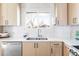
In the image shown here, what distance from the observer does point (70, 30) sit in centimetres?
515

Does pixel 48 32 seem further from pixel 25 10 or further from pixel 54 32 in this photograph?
pixel 25 10

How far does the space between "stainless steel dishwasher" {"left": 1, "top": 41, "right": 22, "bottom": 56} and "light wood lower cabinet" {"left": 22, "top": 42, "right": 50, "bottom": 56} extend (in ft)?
0.56

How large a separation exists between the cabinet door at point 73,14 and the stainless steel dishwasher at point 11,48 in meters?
1.67

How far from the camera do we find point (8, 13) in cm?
493

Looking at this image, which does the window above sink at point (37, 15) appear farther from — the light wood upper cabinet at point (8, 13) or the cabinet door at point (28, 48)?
the cabinet door at point (28, 48)

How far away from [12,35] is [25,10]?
35.8 inches

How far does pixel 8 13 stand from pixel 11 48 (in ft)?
3.52

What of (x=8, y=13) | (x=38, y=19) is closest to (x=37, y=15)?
(x=38, y=19)

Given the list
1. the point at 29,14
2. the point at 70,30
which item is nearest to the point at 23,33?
the point at 29,14

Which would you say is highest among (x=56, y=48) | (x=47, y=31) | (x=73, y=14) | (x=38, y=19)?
(x=73, y=14)

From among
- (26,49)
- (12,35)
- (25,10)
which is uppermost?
(25,10)

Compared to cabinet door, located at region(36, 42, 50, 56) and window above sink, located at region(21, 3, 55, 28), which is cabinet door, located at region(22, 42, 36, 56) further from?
window above sink, located at region(21, 3, 55, 28)

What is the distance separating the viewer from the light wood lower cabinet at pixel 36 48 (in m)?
4.62

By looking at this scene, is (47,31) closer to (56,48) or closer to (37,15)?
(37,15)
